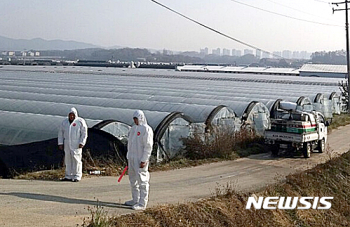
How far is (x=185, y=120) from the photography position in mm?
17453

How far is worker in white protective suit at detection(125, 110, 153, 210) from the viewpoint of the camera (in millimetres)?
8914

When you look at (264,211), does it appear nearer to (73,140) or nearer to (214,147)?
(73,140)

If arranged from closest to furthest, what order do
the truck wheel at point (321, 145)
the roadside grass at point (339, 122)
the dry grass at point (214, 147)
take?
the dry grass at point (214, 147), the truck wheel at point (321, 145), the roadside grass at point (339, 122)

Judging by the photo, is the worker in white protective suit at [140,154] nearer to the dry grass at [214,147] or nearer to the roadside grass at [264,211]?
the roadside grass at [264,211]

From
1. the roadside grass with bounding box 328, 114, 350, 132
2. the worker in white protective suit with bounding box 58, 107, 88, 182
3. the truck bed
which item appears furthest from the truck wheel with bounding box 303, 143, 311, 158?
the worker in white protective suit with bounding box 58, 107, 88, 182

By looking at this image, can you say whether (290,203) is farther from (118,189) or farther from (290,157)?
(290,157)

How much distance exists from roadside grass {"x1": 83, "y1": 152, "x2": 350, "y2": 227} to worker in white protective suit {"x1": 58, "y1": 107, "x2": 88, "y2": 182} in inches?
121

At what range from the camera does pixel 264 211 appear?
35.5 feet

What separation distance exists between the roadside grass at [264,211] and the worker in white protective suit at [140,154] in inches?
14.9

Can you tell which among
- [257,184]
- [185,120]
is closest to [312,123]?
[185,120]

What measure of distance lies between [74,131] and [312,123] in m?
11.0

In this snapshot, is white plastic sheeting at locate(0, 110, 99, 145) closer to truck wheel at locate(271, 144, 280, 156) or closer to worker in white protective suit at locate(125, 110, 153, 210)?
truck wheel at locate(271, 144, 280, 156)

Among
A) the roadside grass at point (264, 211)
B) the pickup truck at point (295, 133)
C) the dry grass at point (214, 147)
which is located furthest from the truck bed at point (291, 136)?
the roadside grass at point (264, 211)

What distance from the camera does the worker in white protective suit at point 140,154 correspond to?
29.2ft
